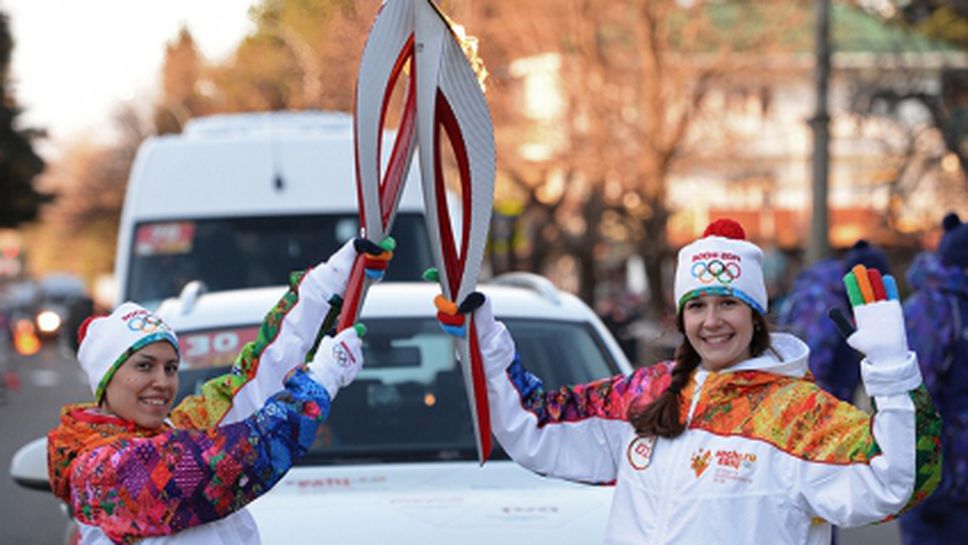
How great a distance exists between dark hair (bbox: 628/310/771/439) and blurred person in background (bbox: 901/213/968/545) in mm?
2350

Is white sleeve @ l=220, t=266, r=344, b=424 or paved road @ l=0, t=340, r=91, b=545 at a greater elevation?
white sleeve @ l=220, t=266, r=344, b=424

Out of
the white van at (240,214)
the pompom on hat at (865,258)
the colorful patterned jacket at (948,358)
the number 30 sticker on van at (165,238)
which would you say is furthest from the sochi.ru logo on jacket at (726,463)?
the number 30 sticker on van at (165,238)

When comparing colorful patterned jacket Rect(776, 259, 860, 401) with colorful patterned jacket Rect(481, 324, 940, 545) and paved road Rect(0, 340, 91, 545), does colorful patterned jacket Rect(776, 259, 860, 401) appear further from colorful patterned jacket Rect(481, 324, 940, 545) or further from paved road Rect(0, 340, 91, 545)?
paved road Rect(0, 340, 91, 545)

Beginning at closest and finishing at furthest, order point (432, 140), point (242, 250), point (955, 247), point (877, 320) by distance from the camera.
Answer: point (877, 320), point (432, 140), point (955, 247), point (242, 250)

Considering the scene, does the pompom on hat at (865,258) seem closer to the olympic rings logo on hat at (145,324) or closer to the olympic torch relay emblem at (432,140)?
the olympic torch relay emblem at (432,140)

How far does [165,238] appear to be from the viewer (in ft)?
28.9

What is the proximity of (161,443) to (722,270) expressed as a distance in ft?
4.17

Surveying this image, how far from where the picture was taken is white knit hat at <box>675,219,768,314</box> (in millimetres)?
3475

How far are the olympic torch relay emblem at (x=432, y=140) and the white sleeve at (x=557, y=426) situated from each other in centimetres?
4

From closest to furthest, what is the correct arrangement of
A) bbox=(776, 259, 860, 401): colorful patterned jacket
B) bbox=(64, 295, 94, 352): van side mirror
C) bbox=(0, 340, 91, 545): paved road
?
1. bbox=(776, 259, 860, 401): colorful patterned jacket
2. bbox=(64, 295, 94, 352): van side mirror
3. bbox=(0, 340, 91, 545): paved road

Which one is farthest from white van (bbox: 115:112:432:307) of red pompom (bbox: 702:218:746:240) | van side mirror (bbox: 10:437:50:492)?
red pompom (bbox: 702:218:746:240)

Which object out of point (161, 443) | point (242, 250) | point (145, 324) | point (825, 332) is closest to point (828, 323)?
point (825, 332)

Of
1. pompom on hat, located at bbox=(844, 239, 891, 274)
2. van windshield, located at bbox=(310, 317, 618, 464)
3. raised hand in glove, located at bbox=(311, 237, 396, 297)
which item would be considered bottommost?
van windshield, located at bbox=(310, 317, 618, 464)

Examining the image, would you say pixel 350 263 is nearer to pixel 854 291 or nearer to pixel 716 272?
pixel 716 272
